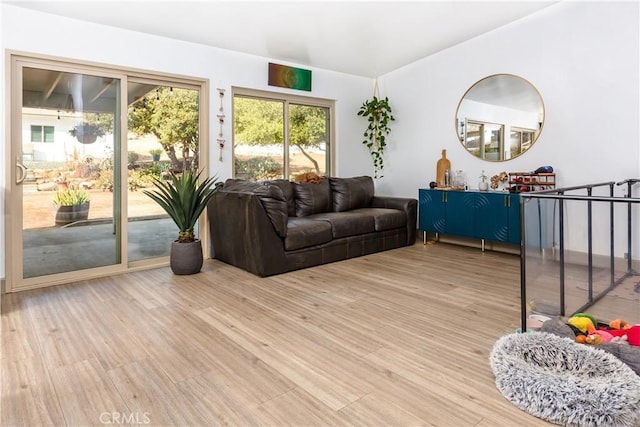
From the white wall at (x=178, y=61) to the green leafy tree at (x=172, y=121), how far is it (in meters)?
0.21

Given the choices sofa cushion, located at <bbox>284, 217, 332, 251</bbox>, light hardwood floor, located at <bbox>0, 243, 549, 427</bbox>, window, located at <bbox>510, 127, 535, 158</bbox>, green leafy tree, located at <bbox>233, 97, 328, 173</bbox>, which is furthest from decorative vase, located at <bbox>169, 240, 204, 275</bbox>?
window, located at <bbox>510, 127, 535, 158</bbox>

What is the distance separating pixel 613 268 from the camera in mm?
2373

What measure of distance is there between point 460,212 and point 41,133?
4396 millimetres

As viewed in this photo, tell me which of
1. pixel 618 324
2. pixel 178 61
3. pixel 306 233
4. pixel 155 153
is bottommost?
pixel 618 324

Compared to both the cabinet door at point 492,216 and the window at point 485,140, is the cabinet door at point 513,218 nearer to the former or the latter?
the cabinet door at point 492,216

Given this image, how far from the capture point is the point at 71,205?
367cm

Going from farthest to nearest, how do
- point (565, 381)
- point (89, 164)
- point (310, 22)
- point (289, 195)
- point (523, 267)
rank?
point (289, 195)
point (310, 22)
point (89, 164)
point (523, 267)
point (565, 381)

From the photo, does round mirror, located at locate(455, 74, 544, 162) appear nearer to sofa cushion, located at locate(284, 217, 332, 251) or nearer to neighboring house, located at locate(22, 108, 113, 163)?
sofa cushion, located at locate(284, 217, 332, 251)

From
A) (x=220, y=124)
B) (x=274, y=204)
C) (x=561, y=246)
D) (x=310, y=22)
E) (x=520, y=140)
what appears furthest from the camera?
(x=220, y=124)

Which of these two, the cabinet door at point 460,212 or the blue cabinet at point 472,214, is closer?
the blue cabinet at point 472,214

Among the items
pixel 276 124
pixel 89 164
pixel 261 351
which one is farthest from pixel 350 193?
pixel 261 351

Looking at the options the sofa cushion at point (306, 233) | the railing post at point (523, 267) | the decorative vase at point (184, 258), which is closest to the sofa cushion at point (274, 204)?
the sofa cushion at point (306, 233)

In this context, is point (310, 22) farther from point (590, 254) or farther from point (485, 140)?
point (590, 254)

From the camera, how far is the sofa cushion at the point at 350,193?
498cm
